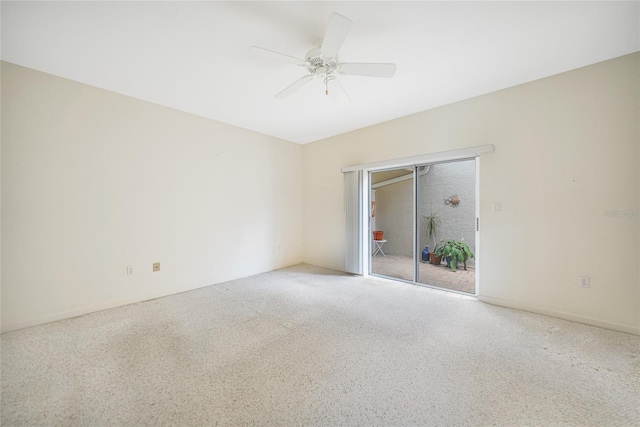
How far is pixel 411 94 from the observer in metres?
2.97

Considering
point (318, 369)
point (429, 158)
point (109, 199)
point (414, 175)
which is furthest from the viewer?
point (414, 175)

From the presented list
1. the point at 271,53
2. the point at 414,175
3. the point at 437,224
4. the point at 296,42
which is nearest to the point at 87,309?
the point at 271,53

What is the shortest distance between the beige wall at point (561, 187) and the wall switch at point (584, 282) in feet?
0.10

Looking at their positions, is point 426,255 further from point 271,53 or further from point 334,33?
point 271,53

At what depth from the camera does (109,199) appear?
2.82 meters

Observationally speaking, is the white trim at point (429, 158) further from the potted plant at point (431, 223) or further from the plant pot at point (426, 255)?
the plant pot at point (426, 255)

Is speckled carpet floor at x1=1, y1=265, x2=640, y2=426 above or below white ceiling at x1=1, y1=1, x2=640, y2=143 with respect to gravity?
below

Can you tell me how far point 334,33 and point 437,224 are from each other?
11.0 ft

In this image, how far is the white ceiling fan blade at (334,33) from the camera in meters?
1.49

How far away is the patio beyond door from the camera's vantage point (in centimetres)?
371

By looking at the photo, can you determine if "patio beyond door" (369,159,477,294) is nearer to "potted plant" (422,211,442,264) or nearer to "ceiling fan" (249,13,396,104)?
"potted plant" (422,211,442,264)

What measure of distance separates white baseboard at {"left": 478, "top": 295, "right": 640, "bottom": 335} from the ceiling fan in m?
2.89

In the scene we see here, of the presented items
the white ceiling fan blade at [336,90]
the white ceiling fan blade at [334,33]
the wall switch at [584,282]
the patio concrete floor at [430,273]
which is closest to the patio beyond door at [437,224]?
the patio concrete floor at [430,273]

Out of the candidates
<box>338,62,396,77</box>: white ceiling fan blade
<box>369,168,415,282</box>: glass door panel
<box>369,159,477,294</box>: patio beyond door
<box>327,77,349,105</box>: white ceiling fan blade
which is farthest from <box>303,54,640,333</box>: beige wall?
<box>338,62,396,77</box>: white ceiling fan blade
